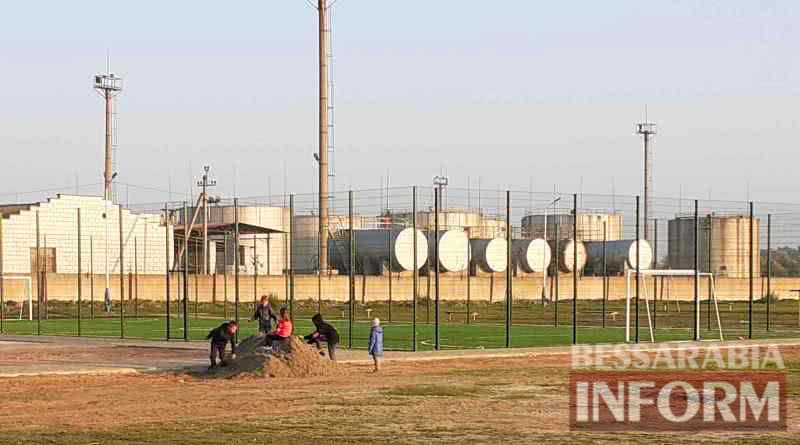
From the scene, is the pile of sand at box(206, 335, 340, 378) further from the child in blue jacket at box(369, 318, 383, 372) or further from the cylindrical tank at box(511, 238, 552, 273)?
the cylindrical tank at box(511, 238, 552, 273)

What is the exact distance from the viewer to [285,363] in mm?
23797

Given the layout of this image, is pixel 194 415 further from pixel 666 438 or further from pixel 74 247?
pixel 74 247

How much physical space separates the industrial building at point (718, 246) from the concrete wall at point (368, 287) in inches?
42.5

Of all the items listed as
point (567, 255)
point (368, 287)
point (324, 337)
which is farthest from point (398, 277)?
point (324, 337)

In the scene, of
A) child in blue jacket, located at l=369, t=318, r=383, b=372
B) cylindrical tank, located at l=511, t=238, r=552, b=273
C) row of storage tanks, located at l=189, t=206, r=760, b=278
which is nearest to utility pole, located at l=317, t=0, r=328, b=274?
row of storage tanks, located at l=189, t=206, r=760, b=278

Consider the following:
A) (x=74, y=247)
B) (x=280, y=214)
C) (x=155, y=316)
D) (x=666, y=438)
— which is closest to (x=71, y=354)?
(x=666, y=438)

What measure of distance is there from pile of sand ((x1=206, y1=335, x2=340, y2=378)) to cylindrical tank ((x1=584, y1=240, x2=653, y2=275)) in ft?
110

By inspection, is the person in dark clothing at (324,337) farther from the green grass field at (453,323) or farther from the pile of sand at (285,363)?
the green grass field at (453,323)

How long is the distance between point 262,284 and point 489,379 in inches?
1315

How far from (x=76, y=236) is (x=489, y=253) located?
20065 mm

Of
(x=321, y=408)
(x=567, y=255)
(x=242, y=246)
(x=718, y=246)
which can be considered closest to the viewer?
(x=321, y=408)

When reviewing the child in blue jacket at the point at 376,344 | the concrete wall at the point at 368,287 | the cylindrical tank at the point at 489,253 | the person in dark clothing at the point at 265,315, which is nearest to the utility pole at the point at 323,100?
the concrete wall at the point at 368,287

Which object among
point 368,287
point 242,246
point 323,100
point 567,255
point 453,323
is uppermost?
point 323,100

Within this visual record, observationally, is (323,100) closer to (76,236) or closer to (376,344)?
(76,236)
